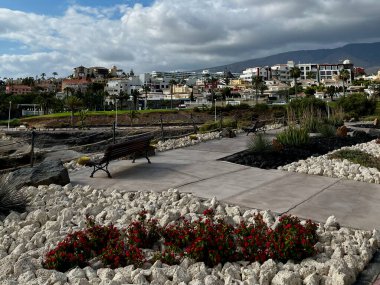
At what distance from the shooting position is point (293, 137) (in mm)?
13266

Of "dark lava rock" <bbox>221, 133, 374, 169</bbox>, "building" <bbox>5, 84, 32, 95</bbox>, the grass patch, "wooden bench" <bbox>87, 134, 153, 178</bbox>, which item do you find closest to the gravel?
"wooden bench" <bbox>87, 134, 153, 178</bbox>

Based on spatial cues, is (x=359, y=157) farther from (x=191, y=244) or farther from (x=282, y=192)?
(x=191, y=244)

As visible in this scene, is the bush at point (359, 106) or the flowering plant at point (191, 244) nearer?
the flowering plant at point (191, 244)

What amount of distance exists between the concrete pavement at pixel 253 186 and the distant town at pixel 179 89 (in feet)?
203

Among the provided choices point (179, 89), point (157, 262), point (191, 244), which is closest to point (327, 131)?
point (191, 244)

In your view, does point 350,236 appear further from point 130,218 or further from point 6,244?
point 6,244

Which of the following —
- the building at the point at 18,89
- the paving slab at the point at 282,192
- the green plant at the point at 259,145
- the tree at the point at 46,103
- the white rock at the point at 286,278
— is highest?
the building at the point at 18,89

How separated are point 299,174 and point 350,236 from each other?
4220mm

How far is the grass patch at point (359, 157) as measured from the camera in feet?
32.2

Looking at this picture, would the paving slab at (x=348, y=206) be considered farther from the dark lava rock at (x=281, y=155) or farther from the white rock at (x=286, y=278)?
the dark lava rock at (x=281, y=155)

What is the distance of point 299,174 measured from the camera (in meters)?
8.95

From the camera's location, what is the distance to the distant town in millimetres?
102606

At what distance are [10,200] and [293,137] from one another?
9.08m

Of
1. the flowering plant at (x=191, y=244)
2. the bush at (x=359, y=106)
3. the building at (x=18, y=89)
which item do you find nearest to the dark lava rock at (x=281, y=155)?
the flowering plant at (x=191, y=244)
